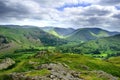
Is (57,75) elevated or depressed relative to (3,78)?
elevated

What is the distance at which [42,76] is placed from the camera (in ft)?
379

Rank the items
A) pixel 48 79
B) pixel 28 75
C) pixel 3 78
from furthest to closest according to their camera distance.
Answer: pixel 3 78, pixel 28 75, pixel 48 79

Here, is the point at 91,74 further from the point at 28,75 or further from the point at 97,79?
the point at 28,75

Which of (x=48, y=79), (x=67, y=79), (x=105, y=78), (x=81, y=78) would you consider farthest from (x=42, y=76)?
(x=105, y=78)

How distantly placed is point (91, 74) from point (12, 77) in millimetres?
46623

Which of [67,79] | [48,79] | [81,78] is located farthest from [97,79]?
[48,79]

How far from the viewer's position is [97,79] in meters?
127

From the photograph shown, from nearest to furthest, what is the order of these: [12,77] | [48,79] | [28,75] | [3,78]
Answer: [48,79], [28,75], [12,77], [3,78]

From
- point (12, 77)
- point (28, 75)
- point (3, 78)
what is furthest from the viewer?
point (3, 78)

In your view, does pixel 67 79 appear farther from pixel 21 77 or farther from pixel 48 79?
pixel 21 77

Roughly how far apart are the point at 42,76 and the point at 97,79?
31.5 m

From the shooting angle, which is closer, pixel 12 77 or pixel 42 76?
pixel 42 76

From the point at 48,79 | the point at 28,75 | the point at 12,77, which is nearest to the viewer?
the point at 48,79

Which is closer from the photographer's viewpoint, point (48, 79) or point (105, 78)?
point (48, 79)
